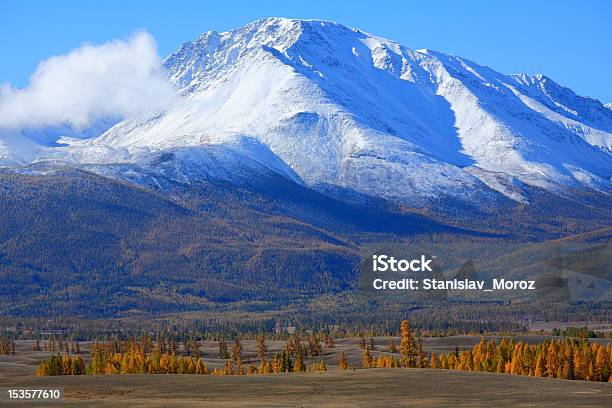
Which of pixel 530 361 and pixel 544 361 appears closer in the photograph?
pixel 544 361

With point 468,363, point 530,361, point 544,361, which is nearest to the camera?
point 544,361

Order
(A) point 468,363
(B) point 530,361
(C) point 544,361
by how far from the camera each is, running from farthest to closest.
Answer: (A) point 468,363
(B) point 530,361
(C) point 544,361

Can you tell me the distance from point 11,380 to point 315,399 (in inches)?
1331

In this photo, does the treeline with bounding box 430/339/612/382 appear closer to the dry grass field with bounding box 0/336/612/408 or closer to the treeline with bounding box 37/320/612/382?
the treeline with bounding box 37/320/612/382

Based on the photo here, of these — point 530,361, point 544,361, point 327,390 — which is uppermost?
point 530,361

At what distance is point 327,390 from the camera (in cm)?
11088

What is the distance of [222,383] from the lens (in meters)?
117

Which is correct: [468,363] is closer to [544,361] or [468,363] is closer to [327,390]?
[544,361]

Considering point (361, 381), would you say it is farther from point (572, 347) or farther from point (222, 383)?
point (572, 347)

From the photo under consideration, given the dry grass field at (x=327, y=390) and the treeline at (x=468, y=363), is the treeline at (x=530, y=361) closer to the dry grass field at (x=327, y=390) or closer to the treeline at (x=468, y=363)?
the treeline at (x=468, y=363)

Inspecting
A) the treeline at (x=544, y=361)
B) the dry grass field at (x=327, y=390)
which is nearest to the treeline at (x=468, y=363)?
the treeline at (x=544, y=361)

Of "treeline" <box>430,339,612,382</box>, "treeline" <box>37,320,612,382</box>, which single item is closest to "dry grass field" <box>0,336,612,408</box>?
"treeline" <box>430,339,612,382</box>

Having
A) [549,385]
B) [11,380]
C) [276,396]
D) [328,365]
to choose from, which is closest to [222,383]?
[276,396]

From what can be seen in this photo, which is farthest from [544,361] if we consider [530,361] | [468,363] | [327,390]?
[327,390]
